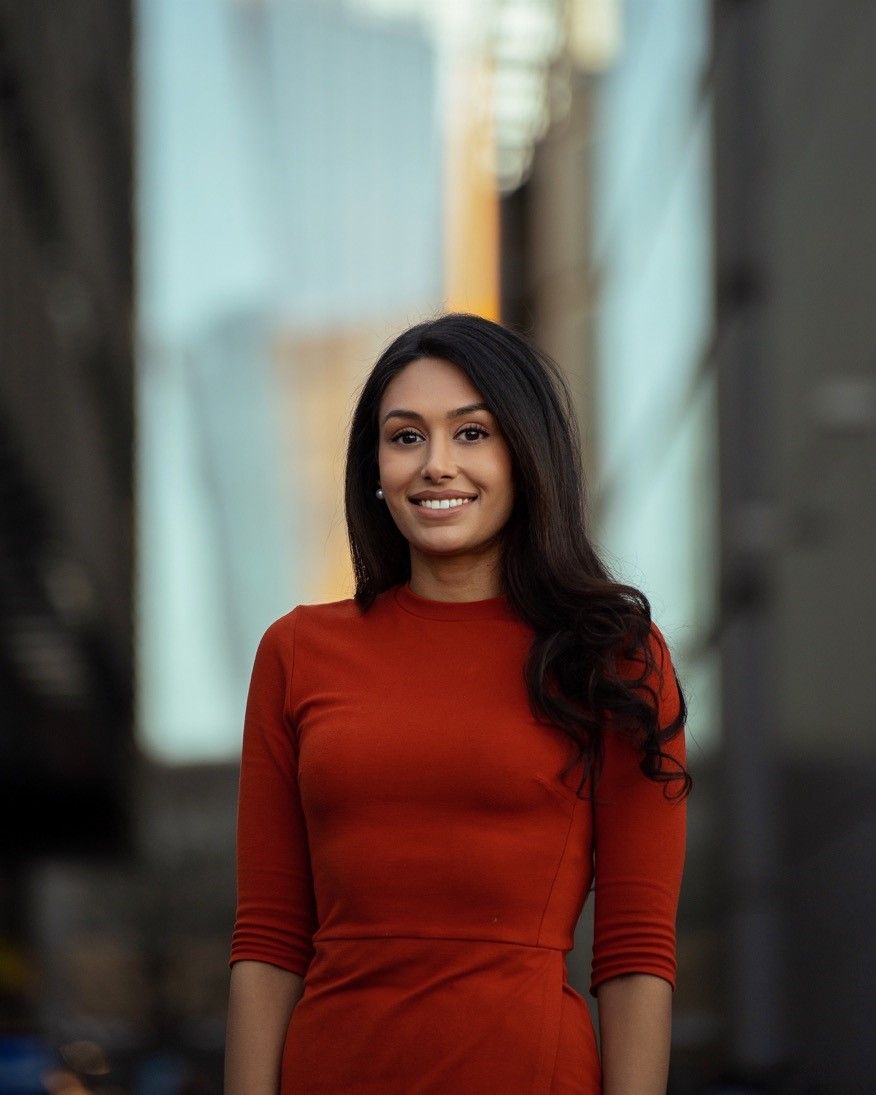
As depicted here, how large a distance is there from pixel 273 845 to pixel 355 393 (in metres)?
0.74

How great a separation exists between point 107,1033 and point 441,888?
2133 cm

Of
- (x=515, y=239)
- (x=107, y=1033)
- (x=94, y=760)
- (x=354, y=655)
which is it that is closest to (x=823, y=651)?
(x=354, y=655)

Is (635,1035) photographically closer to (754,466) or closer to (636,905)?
(636,905)

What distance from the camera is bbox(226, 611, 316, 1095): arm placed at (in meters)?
2.44

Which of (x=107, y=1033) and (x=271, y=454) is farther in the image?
(x=271, y=454)

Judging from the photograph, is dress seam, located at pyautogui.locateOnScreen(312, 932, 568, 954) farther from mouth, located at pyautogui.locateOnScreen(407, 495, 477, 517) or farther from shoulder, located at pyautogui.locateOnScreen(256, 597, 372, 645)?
mouth, located at pyautogui.locateOnScreen(407, 495, 477, 517)

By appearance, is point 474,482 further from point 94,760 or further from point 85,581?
point 94,760

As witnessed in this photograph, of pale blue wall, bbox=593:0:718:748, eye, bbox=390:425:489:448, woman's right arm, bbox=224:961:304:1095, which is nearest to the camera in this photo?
woman's right arm, bbox=224:961:304:1095

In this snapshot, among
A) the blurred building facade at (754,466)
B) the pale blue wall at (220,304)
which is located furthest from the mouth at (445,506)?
the pale blue wall at (220,304)

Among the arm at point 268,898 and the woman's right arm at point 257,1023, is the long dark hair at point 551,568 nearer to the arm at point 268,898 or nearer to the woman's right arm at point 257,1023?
the arm at point 268,898

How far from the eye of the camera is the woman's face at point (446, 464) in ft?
8.22

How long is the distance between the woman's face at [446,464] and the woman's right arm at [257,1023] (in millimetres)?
580

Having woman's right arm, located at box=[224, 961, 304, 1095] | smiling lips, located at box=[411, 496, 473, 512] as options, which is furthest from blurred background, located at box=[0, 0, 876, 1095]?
woman's right arm, located at box=[224, 961, 304, 1095]

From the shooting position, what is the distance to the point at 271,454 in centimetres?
2450
